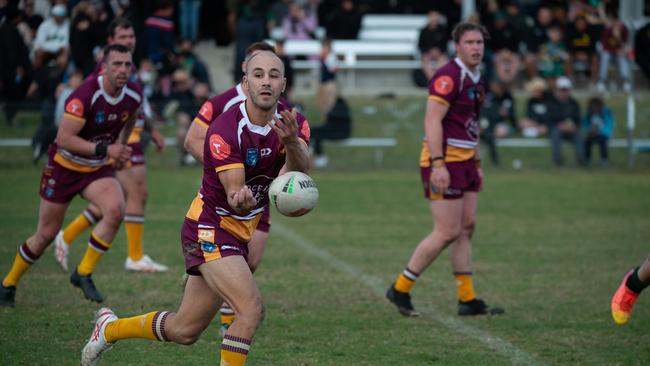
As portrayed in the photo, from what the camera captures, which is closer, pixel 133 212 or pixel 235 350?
pixel 235 350

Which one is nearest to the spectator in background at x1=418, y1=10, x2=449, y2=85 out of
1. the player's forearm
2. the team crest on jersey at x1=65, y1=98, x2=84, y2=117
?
the team crest on jersey at x1=65, y1=98, x2=84, y2=117

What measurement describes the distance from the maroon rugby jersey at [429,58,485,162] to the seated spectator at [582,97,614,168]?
11.1 metres

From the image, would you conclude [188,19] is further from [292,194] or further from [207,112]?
[292,194]

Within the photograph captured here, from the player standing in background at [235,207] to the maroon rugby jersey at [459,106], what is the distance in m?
2.58

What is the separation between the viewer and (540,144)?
19844 mm

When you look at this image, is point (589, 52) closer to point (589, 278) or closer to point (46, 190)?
point (589, 278)

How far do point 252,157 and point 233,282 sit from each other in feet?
2.36

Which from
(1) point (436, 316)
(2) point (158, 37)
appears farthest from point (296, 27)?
(1) point (436, 316)

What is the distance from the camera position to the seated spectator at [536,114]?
19.6 m

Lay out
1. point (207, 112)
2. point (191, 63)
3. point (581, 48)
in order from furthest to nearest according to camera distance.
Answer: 1. point (581, 48)
2. point (191, 63)
3. point (207, 112)

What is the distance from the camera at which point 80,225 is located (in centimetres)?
996

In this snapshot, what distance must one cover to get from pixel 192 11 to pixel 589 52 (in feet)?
30.9

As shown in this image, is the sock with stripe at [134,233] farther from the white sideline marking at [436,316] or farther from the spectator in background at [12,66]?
the spectator in background at [12,66]

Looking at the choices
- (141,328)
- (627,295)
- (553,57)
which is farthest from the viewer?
(553,57)
